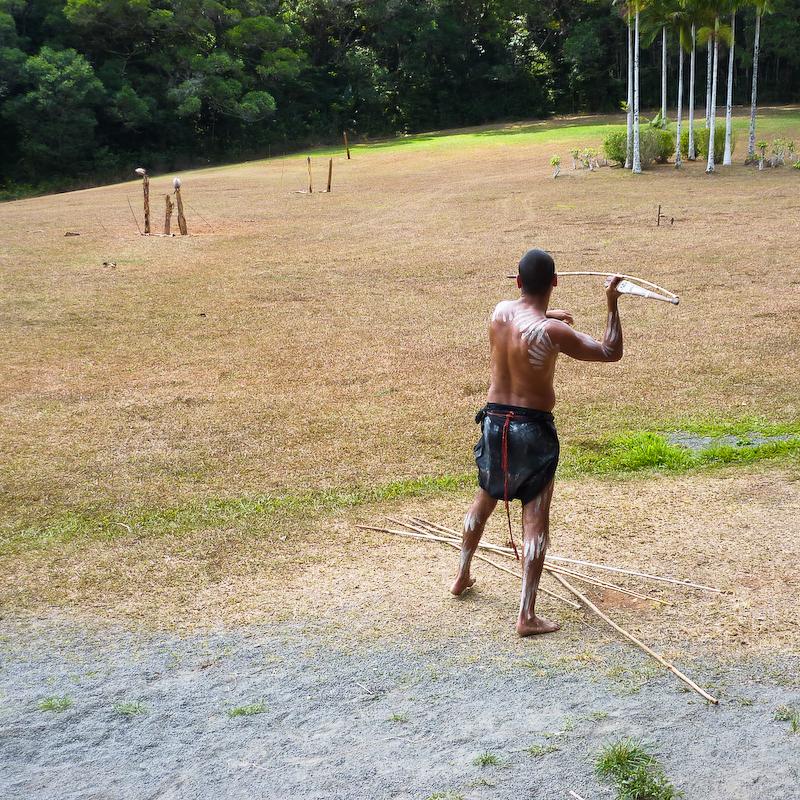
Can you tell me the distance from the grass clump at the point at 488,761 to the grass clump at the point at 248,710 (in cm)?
117

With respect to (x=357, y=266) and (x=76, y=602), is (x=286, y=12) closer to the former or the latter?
(x=357, y=266)

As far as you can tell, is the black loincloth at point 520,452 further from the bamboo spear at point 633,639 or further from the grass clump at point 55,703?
the grass clump at point 55,703

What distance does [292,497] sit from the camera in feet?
27.2

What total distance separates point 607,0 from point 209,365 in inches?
1925

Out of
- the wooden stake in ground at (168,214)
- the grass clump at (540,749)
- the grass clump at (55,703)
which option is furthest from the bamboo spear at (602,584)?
the wooden stake in ground at (168,214)

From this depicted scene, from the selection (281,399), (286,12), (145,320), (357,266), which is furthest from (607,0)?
(281,399)

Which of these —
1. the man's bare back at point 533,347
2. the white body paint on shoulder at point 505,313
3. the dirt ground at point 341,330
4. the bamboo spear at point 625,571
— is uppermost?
the white body paint on shoulder at point 505,313

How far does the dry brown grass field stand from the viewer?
21.4ft

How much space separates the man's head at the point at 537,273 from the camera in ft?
18.0

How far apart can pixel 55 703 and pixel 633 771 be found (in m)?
2.99

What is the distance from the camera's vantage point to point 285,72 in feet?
164

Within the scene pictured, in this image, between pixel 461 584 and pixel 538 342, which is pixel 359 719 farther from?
pixel 538 342

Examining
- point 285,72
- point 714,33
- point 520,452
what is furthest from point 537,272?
point 285,72

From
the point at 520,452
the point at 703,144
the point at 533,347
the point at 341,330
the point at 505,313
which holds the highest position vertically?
the point at 703,144
